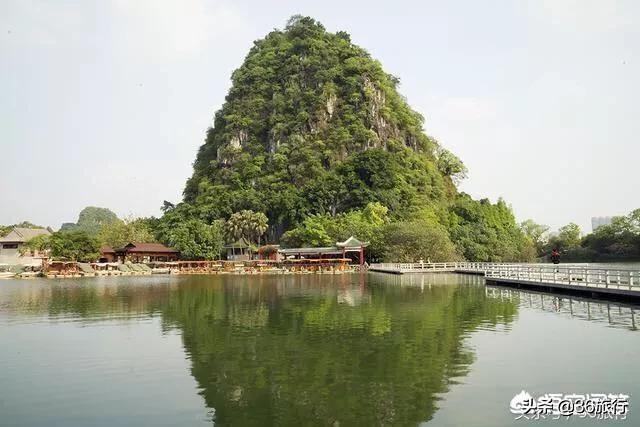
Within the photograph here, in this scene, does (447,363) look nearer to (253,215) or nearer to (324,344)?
(324,344)

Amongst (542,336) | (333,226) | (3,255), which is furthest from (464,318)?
(3,255)

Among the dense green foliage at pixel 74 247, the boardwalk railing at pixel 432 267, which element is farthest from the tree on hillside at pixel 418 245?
the dense green foliage at pixel 74 247

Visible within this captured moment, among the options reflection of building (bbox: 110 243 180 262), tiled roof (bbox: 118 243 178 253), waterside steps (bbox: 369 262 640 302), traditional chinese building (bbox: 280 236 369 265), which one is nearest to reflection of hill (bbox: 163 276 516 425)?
waterside steps (bbox: 369 262 640 302)

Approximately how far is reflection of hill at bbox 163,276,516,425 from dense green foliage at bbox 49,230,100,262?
5698cm

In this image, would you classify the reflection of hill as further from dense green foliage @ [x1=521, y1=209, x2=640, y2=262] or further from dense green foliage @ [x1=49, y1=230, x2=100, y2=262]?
dense green foliage @ [x1=521, y1=209, x2=640, y2=262]

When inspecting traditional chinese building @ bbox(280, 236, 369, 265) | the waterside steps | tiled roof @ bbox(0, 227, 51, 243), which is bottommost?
the waterside steps

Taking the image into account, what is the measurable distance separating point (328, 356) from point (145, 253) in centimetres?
7836

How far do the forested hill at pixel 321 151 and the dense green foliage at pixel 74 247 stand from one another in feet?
93.7

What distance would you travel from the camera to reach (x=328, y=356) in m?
15.7

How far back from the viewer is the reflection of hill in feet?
35.7

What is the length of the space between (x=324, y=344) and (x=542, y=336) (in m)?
7.76

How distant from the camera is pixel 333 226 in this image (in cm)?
8931

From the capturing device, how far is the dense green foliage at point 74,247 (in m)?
79.0

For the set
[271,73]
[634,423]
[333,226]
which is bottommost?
[634,423]
